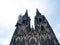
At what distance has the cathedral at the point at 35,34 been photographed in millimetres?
22891

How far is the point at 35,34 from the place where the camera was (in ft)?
78.0

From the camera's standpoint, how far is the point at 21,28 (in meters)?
25.5

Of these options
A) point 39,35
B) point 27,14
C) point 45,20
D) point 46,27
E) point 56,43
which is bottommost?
point 56,43

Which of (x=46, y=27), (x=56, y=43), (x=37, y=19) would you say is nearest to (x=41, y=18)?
(x=37, y=19)

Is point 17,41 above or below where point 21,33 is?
below

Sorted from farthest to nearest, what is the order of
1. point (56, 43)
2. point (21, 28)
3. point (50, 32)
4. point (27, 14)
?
point (27, 14) < point (21, 28) < point (50, 32) < point (56, 43)

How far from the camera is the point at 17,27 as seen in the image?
85.0ft

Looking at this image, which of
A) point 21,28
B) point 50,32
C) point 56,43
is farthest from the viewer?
point 21,28

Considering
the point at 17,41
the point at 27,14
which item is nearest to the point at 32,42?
the point at 17,41

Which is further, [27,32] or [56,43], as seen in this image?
[27,32]

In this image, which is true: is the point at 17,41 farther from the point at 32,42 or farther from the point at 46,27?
the point at 46,27

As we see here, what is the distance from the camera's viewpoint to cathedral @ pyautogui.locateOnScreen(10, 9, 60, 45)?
22.9 metres

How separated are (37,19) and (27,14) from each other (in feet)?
10.8

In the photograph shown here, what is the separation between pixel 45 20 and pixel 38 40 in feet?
15.7
